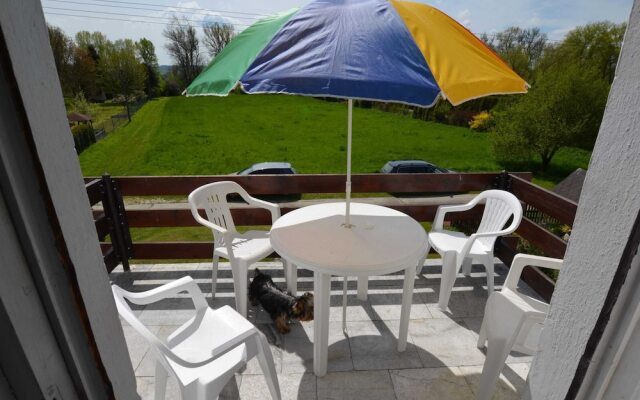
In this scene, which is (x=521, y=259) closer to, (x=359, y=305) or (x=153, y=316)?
(x=359, y=305)

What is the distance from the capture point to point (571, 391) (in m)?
0.76

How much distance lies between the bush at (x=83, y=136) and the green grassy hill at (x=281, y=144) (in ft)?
2.05

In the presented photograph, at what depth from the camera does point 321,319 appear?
2025 mm

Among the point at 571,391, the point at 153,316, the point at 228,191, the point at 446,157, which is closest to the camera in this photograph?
the point at 571,391

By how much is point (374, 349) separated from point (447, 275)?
91 centimetres

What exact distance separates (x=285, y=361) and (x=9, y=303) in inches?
81.7

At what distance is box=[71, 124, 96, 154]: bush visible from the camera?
715 inches

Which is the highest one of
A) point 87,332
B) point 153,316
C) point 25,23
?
point 25,23

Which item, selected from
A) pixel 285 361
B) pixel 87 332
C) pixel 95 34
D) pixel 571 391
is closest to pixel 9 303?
pixel 87 332

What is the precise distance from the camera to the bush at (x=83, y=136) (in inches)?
715

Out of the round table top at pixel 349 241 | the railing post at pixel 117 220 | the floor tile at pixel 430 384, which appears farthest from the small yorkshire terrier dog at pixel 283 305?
the railing post at pixel 117 220

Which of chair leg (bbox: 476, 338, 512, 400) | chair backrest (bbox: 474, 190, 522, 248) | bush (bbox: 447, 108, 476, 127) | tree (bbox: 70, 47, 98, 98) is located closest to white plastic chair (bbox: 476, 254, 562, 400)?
chair leg (bbox: 476, 338, 512, 400)

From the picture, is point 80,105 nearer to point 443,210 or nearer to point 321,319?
point 443,210

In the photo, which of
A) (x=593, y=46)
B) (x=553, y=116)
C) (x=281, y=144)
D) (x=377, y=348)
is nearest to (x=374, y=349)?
(x=377, y=348)
